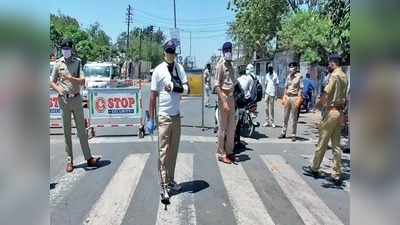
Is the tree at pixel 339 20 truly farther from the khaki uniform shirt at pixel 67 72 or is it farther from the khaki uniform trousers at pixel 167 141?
the khaki uniform shirt at pixel 67 72

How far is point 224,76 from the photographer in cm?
790

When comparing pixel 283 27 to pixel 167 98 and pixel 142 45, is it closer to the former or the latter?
pixel 167 98

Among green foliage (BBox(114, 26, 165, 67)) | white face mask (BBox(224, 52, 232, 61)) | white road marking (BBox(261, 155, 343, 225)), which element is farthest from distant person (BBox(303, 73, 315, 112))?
green foliage (BBox(114, 26, 165, 67))

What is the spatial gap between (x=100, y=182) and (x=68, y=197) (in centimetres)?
84

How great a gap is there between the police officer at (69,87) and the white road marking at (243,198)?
99.3 inches

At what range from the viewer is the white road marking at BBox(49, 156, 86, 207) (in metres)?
5.98

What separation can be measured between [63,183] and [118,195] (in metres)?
1.11

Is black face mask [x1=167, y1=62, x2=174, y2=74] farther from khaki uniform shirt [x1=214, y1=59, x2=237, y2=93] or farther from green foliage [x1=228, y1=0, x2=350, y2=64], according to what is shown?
green foliage [x1=228, y1=0, x2=350, y2=64]

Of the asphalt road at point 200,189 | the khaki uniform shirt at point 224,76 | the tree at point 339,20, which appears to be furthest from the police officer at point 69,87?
the tree at point 339,20

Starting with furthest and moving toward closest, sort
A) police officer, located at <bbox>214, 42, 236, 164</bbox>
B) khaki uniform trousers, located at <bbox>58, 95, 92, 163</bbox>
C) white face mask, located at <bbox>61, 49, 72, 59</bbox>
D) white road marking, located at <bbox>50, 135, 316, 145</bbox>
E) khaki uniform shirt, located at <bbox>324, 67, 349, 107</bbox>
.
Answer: white road marking, located at <bbox>50, 135, 316, 145</bbox> < police officer, located at <bbox>214, 42, 236, 164</bbox> < khaki uniform trousers, located at <bbox>58, 95, 92, 163</bbox> < white face mask, located at <bbox>61, 49, 72, 59</bbox> < khaki uniform shirt, located at <bbox>324, 67, 349, 107</bbox>

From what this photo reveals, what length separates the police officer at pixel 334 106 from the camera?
627 cm

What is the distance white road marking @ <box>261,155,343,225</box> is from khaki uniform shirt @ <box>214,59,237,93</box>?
1614mm

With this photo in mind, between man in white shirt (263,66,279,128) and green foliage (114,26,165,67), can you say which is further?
green foliage (114,26,165,67)
